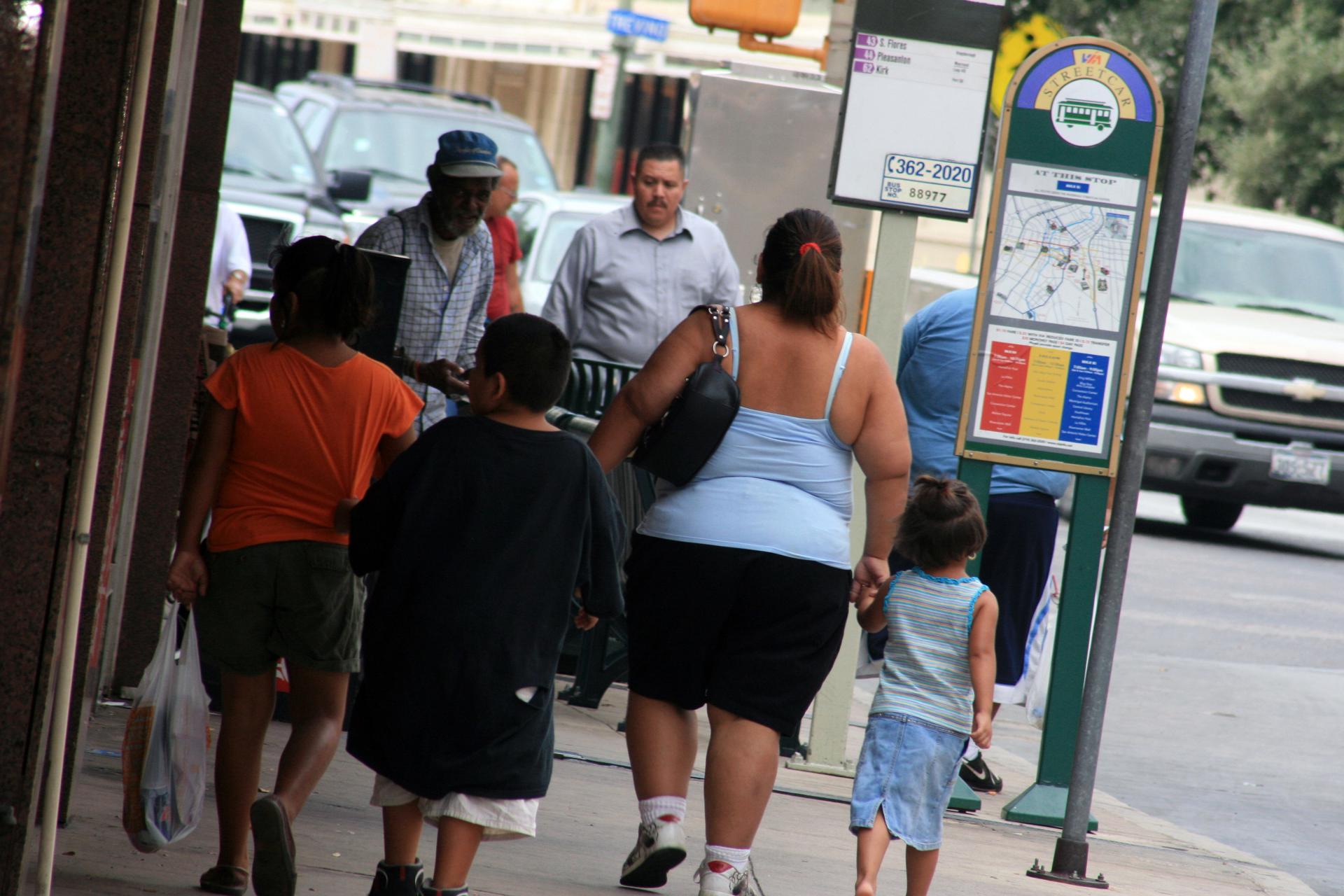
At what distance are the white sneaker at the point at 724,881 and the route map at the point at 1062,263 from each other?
238 centimetres

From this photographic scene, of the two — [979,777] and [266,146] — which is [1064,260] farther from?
[266,146]

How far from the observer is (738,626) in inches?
185

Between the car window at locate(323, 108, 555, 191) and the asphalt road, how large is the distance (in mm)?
6700

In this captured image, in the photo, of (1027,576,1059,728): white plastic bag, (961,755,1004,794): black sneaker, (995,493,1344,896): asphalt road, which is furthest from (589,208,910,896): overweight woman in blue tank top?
(995,493,1344,896): asphalt road

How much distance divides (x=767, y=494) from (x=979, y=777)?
2.67 meters

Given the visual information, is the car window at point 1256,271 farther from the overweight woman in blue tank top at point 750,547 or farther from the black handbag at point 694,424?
the black handbag at point 694,424

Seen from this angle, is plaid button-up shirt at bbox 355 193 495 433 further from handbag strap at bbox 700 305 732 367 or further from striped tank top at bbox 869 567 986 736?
striped tank top at bbox 869 567 986 736

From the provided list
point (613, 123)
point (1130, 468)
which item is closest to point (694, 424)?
point (1130, 468)

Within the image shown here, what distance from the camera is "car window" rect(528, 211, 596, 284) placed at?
48.4 ft

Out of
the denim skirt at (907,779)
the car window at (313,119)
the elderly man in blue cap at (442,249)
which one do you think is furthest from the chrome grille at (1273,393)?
the denim skirt at (907,779)

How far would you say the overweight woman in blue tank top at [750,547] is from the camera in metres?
4.66

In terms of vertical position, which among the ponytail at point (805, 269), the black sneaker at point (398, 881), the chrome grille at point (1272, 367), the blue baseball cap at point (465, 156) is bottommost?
the black sneaker at point (398, 881)

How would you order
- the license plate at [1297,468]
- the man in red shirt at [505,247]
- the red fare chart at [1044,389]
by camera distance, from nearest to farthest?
the red fare chart at [1044,389] → the man in red shirt at [505,247] → the license plate at [1297,468]

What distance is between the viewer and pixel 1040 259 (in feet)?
20.5
